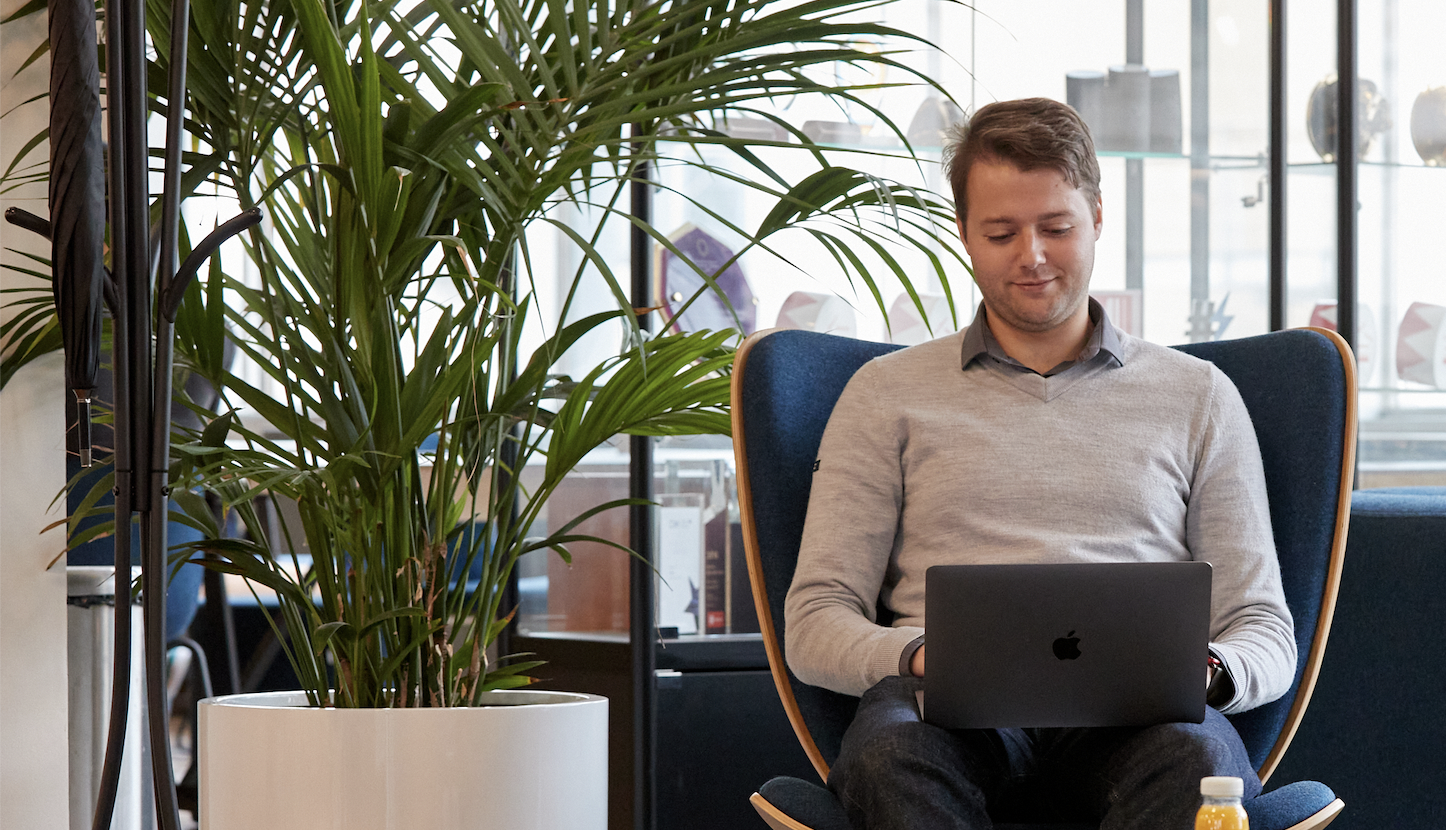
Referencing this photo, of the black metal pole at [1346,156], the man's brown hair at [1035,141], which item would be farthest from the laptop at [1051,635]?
the black metal pole at [1346,156]

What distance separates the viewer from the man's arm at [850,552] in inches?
57.4

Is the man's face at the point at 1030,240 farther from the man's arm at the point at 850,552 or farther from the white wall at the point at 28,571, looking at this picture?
the white wall at the point at 28,571

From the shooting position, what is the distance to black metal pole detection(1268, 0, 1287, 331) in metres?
2.54

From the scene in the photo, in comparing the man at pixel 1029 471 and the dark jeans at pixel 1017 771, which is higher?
the man at pixel 1029 471

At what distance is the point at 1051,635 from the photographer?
124 cm

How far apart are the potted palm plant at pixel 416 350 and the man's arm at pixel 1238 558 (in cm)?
39

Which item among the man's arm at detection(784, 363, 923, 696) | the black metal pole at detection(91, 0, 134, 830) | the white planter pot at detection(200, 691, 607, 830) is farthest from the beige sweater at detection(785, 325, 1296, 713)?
the black metal pole at detection(91, 0, 134, 830)

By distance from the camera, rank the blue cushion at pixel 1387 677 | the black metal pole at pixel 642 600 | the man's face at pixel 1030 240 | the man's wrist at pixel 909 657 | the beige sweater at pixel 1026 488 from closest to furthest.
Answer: the man's wrist at pixel 909 657 → the beige sweater at pixel 1026 488 → the man's face at pixel 1030 240 → the blue cushion at pixel 1387 677 → the black metal pole at pixel 642 600

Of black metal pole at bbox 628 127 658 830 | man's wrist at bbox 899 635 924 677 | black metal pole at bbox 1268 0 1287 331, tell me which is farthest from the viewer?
black metal pole at bbox 1268 0 1287 331

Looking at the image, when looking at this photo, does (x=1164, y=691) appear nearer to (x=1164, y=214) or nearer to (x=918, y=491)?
(x=918, y=491)

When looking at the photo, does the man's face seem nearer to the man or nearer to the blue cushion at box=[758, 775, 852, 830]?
the man

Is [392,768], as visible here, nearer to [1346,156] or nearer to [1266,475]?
[1266,475]

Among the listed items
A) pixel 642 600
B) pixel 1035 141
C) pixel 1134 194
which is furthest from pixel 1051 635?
pixel 1134 194

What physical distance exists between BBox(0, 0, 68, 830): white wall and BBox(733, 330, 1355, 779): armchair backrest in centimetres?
85
